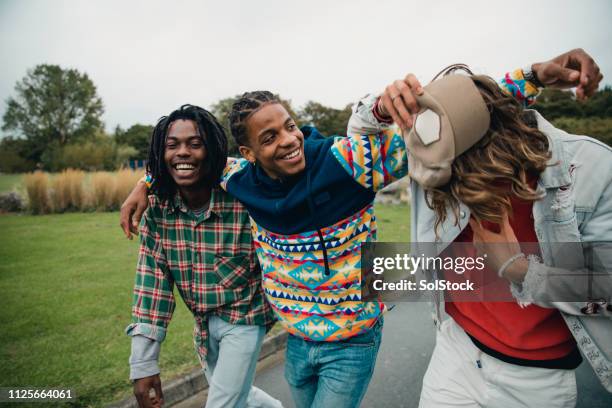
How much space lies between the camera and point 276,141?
2.01 m

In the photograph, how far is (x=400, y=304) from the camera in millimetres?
6086

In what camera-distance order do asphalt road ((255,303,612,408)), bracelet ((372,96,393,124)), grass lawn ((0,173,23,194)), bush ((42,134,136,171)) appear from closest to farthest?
bracelet ((372,96,393,124)) → asphalt road ((255,303,612,408)) → grass lawn ((0,173,23,194)) → bush ((42,134,136,171))

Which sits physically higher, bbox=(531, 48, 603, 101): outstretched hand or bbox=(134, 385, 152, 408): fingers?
bbox=(531, 48, 603, 101): outstretched hand

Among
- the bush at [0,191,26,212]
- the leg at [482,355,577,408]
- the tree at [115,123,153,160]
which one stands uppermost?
the tree at [115,123,153,160]

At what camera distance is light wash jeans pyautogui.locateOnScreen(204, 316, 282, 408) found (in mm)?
2303

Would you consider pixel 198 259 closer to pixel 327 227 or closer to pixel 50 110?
pixel 327 227

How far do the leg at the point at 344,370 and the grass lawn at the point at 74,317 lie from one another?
2.22 m

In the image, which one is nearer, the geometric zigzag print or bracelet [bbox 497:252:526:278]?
bracelet [bbox 497:252:526:278]

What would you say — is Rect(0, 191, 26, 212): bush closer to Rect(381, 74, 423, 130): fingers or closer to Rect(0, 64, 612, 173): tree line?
Rect(381, 74, 423, 130): fingers

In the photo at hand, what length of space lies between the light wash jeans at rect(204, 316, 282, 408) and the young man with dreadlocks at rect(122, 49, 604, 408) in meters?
0.38

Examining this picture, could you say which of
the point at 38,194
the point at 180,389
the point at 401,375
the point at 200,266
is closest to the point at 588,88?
the point at 200,266

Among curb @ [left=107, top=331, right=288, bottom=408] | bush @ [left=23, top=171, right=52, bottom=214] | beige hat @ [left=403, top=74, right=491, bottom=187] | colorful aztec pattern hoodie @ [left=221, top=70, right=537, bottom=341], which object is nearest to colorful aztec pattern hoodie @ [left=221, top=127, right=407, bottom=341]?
colorful aztec pattern hoodie @ [left=221, top=70, right=537, bottom=341]

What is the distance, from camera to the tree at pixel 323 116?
43562 millimetres

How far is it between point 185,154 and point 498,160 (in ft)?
5.43
